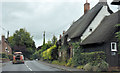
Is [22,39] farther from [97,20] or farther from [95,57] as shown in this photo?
[95,57]

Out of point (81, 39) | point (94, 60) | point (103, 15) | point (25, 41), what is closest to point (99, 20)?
point (103, 15)

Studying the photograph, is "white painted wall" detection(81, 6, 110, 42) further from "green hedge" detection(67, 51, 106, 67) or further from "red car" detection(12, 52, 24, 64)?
"red car" detection(12, 52, 24, 64)

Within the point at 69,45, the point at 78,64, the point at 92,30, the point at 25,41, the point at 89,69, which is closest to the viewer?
the point at 89,69

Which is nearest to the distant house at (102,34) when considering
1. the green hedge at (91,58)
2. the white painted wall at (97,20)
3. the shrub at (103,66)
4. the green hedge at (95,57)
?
the white painted wall at (97,20)

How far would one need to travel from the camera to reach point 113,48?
21.8 m

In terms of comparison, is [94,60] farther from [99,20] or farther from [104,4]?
[104,4]

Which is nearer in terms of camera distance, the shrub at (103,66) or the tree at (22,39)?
the shrub at (103,66)

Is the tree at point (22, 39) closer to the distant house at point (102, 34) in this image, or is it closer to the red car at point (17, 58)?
the red car at point (17, 58)

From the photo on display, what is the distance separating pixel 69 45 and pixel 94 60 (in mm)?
11480

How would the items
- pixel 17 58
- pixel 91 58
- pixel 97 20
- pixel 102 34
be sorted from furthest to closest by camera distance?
pixel 17 58 < pixel 97 20 < pixel 102 34 < pixel 91 58

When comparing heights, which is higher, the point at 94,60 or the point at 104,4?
the point at 104,4

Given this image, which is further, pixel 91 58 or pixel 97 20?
pixel 97 20

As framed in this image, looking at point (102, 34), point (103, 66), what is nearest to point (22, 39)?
point (102, 34)

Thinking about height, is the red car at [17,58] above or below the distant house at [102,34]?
below
